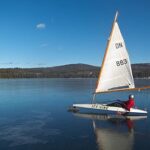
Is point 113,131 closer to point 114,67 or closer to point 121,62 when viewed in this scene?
point 114,67

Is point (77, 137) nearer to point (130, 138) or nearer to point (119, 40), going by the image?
point (130, 138)

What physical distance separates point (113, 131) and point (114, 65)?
10.7 meters

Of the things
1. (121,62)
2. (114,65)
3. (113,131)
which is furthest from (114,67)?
(113,131)

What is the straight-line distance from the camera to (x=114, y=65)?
34812 millimetres

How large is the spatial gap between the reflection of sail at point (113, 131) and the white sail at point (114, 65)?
12.3ft

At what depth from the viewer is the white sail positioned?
34406 mm

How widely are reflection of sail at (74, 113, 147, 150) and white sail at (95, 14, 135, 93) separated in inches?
148

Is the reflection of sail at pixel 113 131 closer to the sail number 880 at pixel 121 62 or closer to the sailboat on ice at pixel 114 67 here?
the sailboat on ice at pixel 114 67

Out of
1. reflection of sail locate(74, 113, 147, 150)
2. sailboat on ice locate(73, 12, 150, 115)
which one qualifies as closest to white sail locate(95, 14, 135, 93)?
sailboat on ice locate(73, 12, 150, 115)

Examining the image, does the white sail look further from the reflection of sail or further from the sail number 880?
the reflection of sail

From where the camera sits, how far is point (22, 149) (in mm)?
20656

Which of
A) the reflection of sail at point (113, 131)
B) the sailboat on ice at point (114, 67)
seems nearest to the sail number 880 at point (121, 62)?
the sailboat on ice at point (114, 67)

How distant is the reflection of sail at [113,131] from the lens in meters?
21.7

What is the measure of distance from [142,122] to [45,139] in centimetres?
1127
